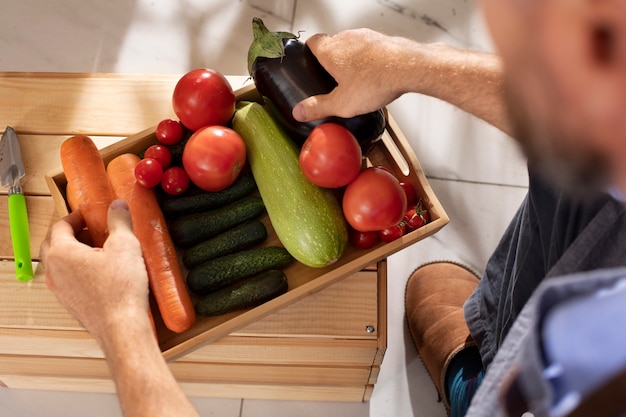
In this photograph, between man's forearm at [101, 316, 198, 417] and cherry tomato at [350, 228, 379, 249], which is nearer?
man's forearm at [101, 316, 198, 417]

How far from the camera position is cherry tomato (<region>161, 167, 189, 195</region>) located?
109cm

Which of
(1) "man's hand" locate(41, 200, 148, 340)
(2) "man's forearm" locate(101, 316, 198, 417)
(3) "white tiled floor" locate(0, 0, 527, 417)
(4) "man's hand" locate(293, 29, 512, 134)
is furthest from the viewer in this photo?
(3) "white tiled floor" locate(0, 0, 527, 417)

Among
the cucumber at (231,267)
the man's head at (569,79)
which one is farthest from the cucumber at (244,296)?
the man's head at (569,79)

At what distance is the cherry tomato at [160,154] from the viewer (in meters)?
1.10

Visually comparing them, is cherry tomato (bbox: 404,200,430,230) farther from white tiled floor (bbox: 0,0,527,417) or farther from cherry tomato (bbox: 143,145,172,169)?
white tiled floor (bbox: 0,0,527,417)

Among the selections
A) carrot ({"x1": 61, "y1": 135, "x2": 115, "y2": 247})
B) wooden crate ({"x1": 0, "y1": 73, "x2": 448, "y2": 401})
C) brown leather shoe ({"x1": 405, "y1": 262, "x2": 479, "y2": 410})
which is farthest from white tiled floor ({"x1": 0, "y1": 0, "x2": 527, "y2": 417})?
carrot ({"x1": 61, "y1": 135, "x2": 115, "y2": 247})

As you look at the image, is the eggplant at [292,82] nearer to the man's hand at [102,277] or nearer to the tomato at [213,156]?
the tomato at [213,156]

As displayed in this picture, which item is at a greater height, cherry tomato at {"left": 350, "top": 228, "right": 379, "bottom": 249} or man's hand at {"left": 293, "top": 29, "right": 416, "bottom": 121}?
man's hand at {"left": 293, "top": 29, "right": 416, "bottom": 121}

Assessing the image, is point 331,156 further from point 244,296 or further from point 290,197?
point 244,296

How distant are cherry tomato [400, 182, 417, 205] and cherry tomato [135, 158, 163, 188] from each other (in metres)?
0.43

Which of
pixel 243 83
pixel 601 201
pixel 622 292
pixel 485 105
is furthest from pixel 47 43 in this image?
pixel 622 292

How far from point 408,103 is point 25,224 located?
108 centimetres

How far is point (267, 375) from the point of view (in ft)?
4.44

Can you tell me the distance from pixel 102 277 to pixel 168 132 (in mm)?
348
